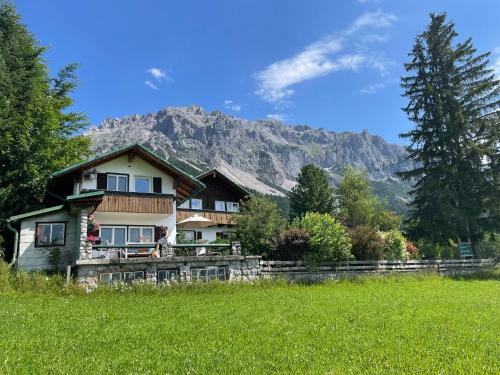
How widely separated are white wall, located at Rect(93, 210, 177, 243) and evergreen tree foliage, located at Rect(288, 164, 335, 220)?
1050 inches

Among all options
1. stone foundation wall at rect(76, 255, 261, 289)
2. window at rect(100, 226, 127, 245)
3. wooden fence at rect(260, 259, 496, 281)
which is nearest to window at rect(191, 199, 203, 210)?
window at rect(100, 226, 127, 245)

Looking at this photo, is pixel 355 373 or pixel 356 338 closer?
pixel 355 373

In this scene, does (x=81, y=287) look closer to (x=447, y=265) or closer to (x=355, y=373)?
(x=355, y=373)

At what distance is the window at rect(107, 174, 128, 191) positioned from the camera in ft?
77.4

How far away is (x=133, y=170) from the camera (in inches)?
960

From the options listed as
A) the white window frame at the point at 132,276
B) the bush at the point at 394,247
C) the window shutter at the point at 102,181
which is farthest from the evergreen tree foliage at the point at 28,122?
the bush at the point at 394,247

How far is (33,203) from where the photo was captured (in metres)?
23.0

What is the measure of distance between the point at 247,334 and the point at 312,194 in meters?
41.8

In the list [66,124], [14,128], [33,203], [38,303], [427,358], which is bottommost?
[427,358]

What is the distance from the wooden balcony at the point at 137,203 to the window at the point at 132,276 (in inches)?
268

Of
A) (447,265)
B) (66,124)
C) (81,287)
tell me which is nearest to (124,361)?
(81,287)

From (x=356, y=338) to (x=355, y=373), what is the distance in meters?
2.08

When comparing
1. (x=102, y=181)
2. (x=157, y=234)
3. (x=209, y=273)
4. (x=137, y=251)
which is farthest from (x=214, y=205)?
(x=209, y=273)

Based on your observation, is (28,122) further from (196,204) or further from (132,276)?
(196,204)
